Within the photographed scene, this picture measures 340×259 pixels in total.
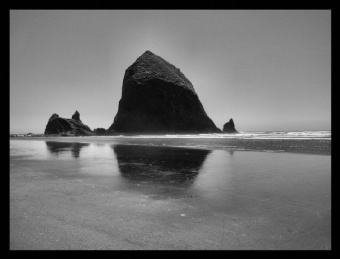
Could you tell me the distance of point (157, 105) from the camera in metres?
108

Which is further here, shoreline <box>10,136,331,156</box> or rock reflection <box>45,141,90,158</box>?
shoreline <box>10,136,331,156</box>

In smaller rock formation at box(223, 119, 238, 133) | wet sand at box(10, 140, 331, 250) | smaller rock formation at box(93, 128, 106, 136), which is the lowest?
wet sand at box(10, 140, 331, 250)

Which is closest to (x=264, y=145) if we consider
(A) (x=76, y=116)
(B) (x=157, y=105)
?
(B) (x=157, y=105)

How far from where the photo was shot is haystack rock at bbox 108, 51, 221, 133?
10306cm

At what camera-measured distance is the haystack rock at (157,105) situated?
10306 cm

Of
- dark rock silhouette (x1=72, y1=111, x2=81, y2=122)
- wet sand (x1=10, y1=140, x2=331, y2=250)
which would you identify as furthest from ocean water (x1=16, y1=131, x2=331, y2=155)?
dark rock silhouette (x1=72, y1=111, x2=81, y2=122)

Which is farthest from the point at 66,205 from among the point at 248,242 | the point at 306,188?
the point at 306,188

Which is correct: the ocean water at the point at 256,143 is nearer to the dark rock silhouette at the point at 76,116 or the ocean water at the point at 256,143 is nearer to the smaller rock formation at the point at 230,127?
the smaller rock formation at the point at 230,127

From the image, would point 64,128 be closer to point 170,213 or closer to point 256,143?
point 256,143

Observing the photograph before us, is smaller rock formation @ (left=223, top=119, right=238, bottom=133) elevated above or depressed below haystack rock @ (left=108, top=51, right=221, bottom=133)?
below

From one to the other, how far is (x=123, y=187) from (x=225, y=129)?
120 meters

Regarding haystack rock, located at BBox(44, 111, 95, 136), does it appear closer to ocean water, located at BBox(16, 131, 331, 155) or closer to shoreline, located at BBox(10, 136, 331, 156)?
ocean water, located at BBox(16, 131, 331, 155)
